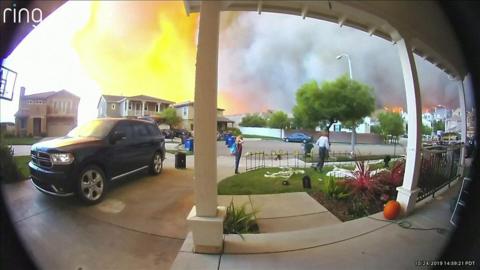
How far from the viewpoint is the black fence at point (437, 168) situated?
0.95m

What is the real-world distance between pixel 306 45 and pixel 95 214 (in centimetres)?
112

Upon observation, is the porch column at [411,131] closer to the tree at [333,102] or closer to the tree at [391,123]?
the tree at [391,123]

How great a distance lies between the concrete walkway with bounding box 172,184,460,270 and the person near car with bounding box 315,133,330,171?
0.31 meters

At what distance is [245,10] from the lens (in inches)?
36.8

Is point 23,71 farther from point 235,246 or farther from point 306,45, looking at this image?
point 235,246

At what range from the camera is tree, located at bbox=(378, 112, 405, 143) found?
0.92 m

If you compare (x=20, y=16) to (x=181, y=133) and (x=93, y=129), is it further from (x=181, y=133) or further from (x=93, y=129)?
(x=181, y=133)

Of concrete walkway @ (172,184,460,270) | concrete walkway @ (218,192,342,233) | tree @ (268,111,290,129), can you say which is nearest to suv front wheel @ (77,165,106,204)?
concrete walkway @ (172,184,460,270)

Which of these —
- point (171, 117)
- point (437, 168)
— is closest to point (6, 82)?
point (171, 117)

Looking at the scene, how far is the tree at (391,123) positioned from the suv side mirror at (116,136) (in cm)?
108

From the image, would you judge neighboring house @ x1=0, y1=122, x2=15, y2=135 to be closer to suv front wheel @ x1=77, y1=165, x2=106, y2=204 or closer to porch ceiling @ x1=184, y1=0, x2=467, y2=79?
suv front wheel @ x1=77, y1=165, x2=106, y2=204

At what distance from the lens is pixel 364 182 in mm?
1019

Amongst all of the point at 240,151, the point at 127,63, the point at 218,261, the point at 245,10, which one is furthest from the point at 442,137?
the point at 127,63

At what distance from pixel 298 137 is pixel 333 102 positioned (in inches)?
8.2
